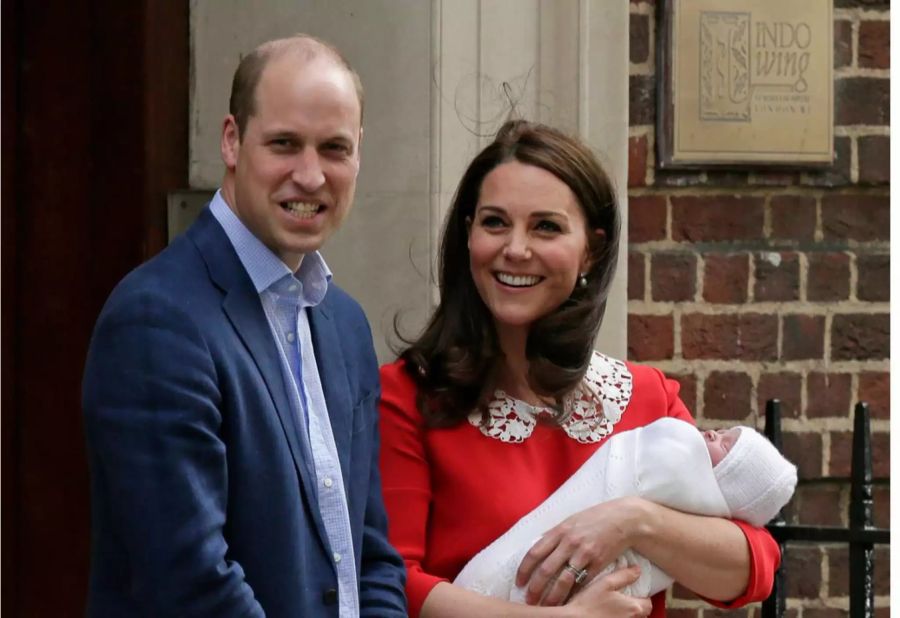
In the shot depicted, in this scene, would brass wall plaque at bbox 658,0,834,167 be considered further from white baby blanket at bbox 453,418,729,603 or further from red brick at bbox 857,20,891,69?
white baby blanket at bbox 453,418,729,603

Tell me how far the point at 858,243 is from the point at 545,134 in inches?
48.0

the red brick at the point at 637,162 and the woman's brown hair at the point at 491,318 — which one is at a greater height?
the red brick at the point at 637,162

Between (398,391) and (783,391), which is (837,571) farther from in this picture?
A: (398,391)

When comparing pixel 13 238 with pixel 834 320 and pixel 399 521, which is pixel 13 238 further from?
pixel 834 320

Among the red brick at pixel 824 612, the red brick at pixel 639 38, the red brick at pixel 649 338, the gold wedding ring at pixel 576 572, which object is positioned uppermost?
the red brick at pixel 639 38

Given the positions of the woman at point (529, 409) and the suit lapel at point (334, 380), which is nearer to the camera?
the suit lapel at point (334, 380)

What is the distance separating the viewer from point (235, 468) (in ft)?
7.25

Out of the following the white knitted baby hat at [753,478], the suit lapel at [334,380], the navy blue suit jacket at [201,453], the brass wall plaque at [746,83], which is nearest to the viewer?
the navy blue suit jacket at [201,453]

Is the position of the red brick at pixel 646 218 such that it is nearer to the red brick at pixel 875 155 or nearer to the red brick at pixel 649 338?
the red brick at pixel 649 338

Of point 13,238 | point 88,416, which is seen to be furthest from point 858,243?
point 88,416

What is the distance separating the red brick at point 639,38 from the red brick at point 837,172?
1.53 feet

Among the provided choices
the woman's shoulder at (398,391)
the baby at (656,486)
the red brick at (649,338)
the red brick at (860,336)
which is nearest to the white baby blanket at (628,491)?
the baby at (656,486)

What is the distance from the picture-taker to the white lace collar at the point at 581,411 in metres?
2.78

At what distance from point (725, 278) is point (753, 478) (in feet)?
3.40
